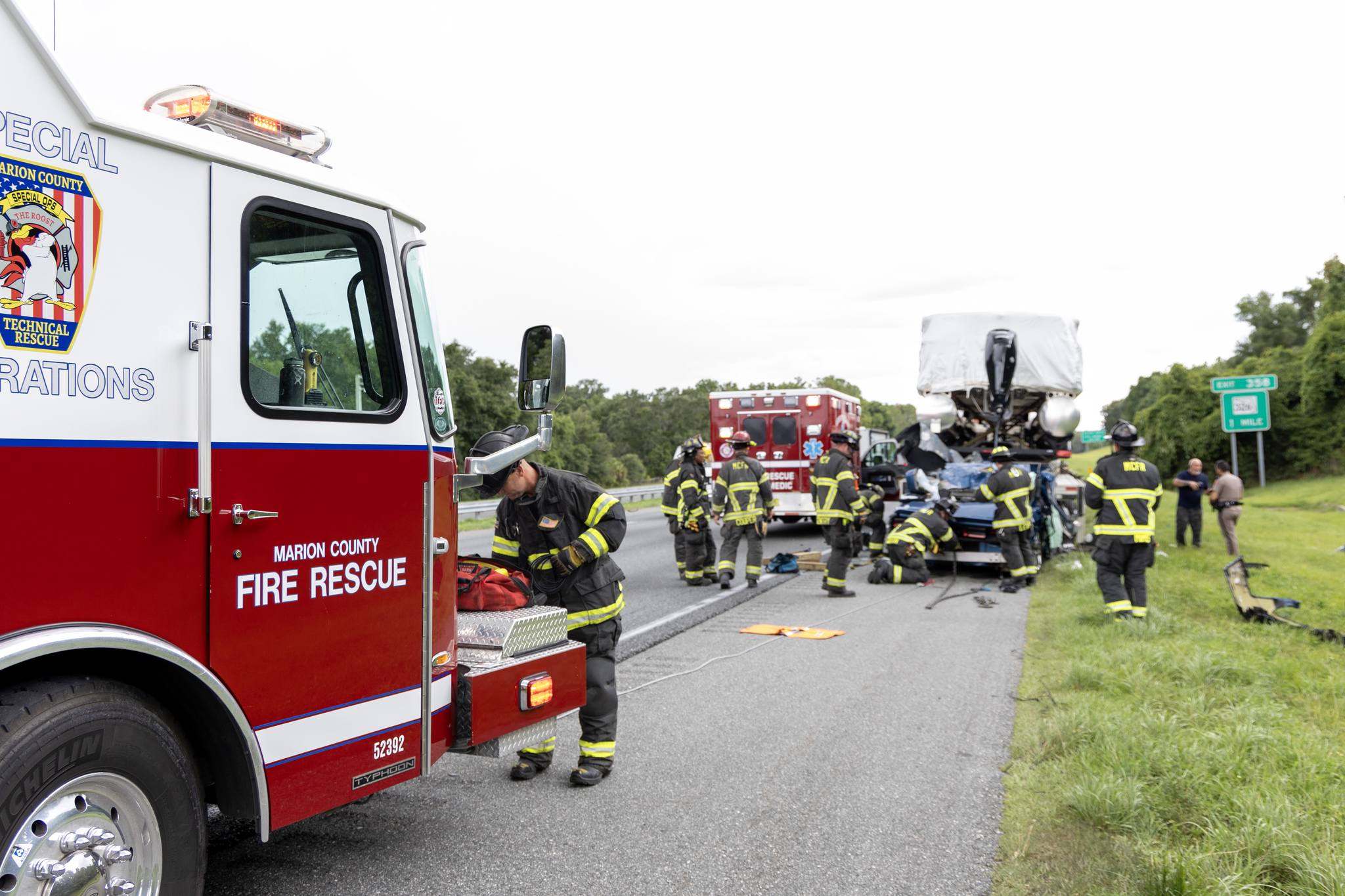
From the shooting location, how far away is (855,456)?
63.9 feet

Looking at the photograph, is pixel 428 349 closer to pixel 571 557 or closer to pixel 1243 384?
pixel 571 557

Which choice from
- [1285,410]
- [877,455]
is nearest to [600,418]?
[1285,410]

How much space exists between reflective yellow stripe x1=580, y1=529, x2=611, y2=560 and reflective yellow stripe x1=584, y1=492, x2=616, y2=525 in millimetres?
66

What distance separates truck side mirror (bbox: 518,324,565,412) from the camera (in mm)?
3934

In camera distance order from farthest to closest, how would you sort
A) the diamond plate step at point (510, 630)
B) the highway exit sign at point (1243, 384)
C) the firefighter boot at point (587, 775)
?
the highway exit sign at point (1243, 384), the firefighter boot at point (587, 775), the diamond plate step at point (510, 630)

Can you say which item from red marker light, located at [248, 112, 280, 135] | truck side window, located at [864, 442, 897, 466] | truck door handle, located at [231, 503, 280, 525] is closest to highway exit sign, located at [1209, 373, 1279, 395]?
truck side window, located at [864, 442, 897, 466]

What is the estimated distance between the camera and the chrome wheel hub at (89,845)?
2381 millimetres

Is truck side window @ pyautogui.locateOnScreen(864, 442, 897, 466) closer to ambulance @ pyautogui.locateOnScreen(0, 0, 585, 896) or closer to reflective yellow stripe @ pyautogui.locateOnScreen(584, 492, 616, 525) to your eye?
reflective yellow stripe @ pyautogui.locateOnScreen(584, 492, 616, 525)

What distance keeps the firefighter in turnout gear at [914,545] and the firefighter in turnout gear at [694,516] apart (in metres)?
2.07

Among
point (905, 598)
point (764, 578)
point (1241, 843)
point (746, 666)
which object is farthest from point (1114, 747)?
point (764, 578)

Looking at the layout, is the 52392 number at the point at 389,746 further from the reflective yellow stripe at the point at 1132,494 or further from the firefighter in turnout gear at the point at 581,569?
the reflective yellow stripe at the point at 1132,494

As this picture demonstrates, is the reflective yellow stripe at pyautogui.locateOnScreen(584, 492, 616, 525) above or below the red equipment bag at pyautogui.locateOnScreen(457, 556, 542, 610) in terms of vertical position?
above

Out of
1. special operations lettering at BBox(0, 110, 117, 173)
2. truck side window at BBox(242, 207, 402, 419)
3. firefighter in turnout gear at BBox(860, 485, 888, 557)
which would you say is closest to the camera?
special operations lettering at BBox(0, 110, 117, 173)

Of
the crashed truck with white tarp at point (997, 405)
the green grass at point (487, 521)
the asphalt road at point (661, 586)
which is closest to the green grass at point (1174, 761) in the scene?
the asphalt road at point (661, 586)
